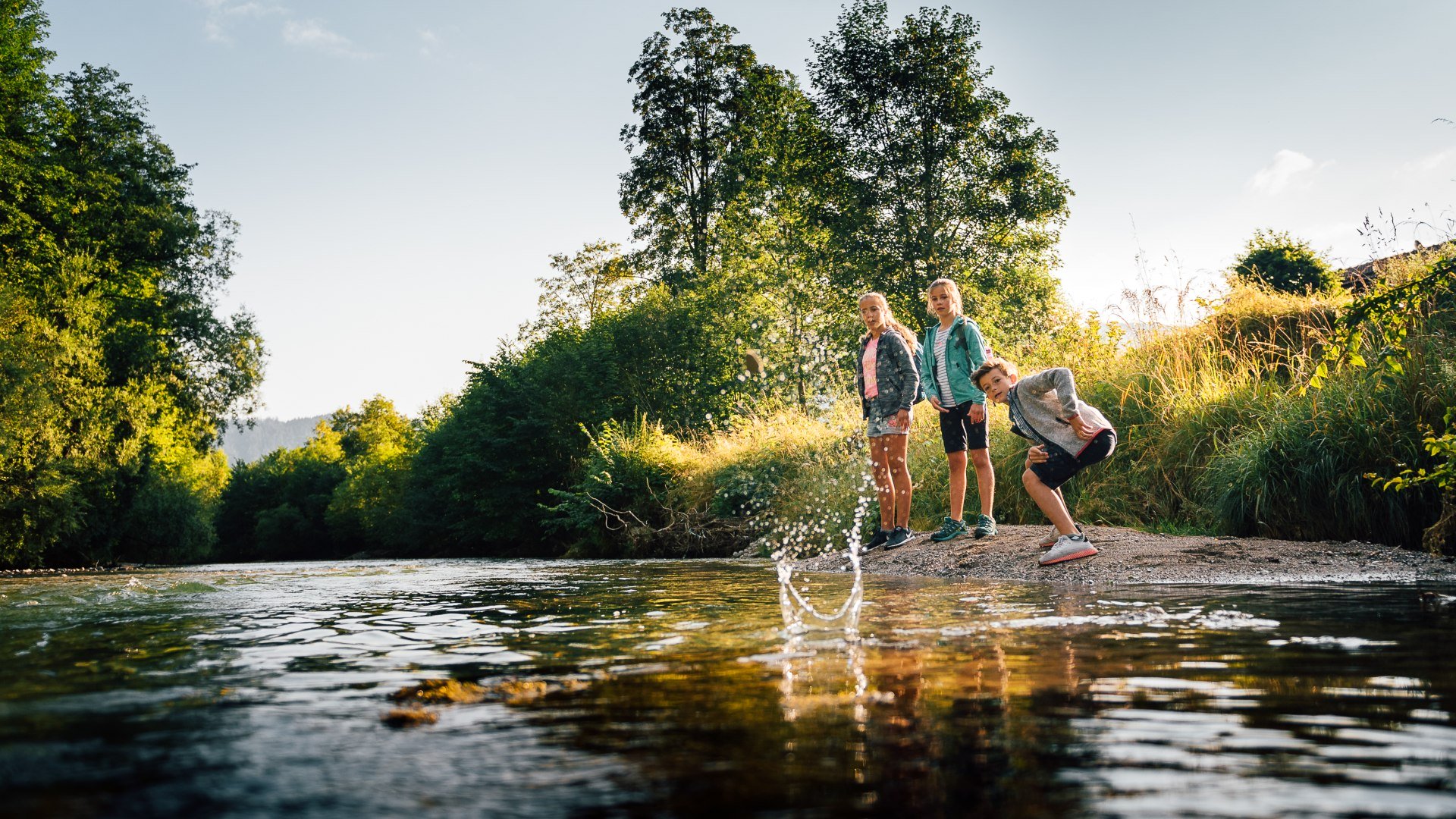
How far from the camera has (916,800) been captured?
175cm

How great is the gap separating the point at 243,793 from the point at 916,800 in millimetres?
1199

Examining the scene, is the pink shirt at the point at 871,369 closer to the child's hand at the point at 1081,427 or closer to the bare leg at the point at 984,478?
the bare leg at the point at 984,478

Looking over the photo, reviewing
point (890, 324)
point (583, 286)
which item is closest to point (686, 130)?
point (583, 286)

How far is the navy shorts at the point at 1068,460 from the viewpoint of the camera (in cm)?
704

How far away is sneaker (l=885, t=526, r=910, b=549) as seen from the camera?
9.25 meters

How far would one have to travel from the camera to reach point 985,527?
8.70 m

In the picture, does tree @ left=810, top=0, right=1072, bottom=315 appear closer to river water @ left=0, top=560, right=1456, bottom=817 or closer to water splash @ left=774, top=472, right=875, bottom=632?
water splash @ left=774, top=472, right=875, bottom=632

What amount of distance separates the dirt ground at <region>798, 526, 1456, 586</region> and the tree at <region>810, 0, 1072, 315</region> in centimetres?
1996

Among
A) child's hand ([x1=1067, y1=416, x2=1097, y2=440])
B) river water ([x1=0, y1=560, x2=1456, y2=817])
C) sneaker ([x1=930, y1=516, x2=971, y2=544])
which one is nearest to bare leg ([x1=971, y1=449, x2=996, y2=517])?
sneaker ([x1=930, y1=516, x2=971, y2=544])

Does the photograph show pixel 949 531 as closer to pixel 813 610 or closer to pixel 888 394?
pixel 888 394

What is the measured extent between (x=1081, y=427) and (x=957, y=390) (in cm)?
176

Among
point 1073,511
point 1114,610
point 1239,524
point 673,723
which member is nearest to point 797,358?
point 1073,511

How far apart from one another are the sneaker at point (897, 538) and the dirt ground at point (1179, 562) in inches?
25.6

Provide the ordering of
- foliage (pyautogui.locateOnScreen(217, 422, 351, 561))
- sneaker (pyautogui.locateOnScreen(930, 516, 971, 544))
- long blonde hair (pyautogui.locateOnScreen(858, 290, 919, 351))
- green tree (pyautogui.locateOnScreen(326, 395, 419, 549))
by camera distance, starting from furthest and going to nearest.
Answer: foliage (pyautogui.locateOnScreen(217, 422, 351, 561)) < green tree (pyautogui.locateOnScreen(326, 395, 419, 549)) < long blonde hair (pyautogui.locateOnScreen(858, 290, 919, 351)) < sneaker (pyautogui.locateOnScreen(930, 516, 971, 544))
